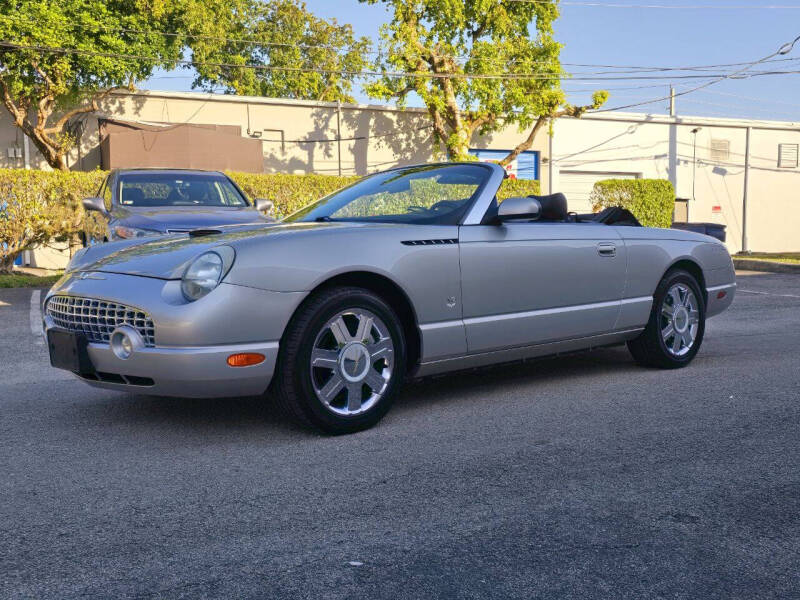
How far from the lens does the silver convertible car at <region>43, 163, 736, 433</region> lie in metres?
4.11

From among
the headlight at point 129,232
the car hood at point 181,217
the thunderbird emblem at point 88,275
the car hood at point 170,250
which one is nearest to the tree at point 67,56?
the car hood at point 181,217

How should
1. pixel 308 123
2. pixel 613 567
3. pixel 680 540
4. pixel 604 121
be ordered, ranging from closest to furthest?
pixel 613 567, pixel 680 540, pixel 308 123, pixel 604 121

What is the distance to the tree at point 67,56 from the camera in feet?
65.7

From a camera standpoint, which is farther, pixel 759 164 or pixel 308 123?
pixel 759 164

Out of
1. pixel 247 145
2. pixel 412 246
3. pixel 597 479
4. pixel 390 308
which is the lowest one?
pixel 597 479

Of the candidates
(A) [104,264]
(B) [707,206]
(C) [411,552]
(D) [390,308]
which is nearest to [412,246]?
(D) [390,308]

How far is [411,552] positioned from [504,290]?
95.8 inches

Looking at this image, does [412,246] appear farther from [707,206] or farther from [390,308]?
[707,206]

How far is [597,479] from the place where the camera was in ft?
12.1

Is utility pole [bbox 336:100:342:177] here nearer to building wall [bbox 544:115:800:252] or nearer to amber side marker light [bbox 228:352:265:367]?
building wall [bbox 544:115:800:252]

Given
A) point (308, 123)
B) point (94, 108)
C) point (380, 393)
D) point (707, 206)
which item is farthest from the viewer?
point (707, 206)

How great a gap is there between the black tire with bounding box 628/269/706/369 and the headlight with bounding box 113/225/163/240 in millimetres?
5607

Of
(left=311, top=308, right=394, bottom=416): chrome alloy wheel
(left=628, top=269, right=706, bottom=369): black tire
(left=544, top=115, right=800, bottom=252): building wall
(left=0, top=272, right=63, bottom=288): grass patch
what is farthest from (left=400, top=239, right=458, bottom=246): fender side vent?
(left=544, top=115, right=800, bottom=252): building wall

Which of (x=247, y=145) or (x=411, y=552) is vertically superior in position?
(x=247, y=145)
